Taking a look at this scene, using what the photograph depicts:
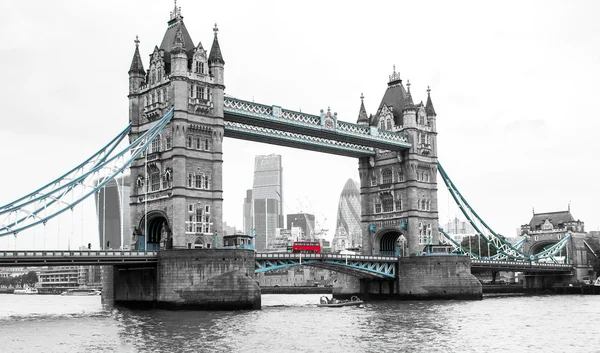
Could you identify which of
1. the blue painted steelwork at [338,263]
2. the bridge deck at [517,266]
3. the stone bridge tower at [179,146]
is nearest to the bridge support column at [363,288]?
the blue painted steelwork at [338,263]

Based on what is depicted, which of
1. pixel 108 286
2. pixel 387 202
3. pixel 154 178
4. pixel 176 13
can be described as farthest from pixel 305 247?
pixel 176 13

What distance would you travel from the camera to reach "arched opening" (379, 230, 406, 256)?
117m

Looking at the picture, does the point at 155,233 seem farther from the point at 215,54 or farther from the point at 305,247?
the point at 215,54

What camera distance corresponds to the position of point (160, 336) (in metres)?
54.5

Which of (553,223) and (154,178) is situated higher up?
(154,178)

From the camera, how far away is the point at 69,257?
71938mm

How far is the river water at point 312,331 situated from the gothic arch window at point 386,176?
36448mm

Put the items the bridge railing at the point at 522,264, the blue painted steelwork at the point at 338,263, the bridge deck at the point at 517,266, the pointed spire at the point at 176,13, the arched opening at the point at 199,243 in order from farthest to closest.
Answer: the bridge deck at the point at 517,266 → the bridge railing at the point at 522,264 → the pointed spire at the point at 176,13 → the blue painted steelwork at the point at 338,263 → the arched opening at the point at 199,243

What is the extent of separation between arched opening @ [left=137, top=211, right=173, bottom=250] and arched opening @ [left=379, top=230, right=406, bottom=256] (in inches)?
1569

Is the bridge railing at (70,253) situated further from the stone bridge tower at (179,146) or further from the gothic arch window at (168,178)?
the gothic arch window at (168,178)

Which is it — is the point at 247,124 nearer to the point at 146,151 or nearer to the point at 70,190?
the point at 146,151

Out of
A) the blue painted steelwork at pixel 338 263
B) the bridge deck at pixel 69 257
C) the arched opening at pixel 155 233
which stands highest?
the arched opening at pixel 155 233

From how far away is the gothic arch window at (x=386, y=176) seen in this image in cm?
11588

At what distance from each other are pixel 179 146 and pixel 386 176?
140ft
